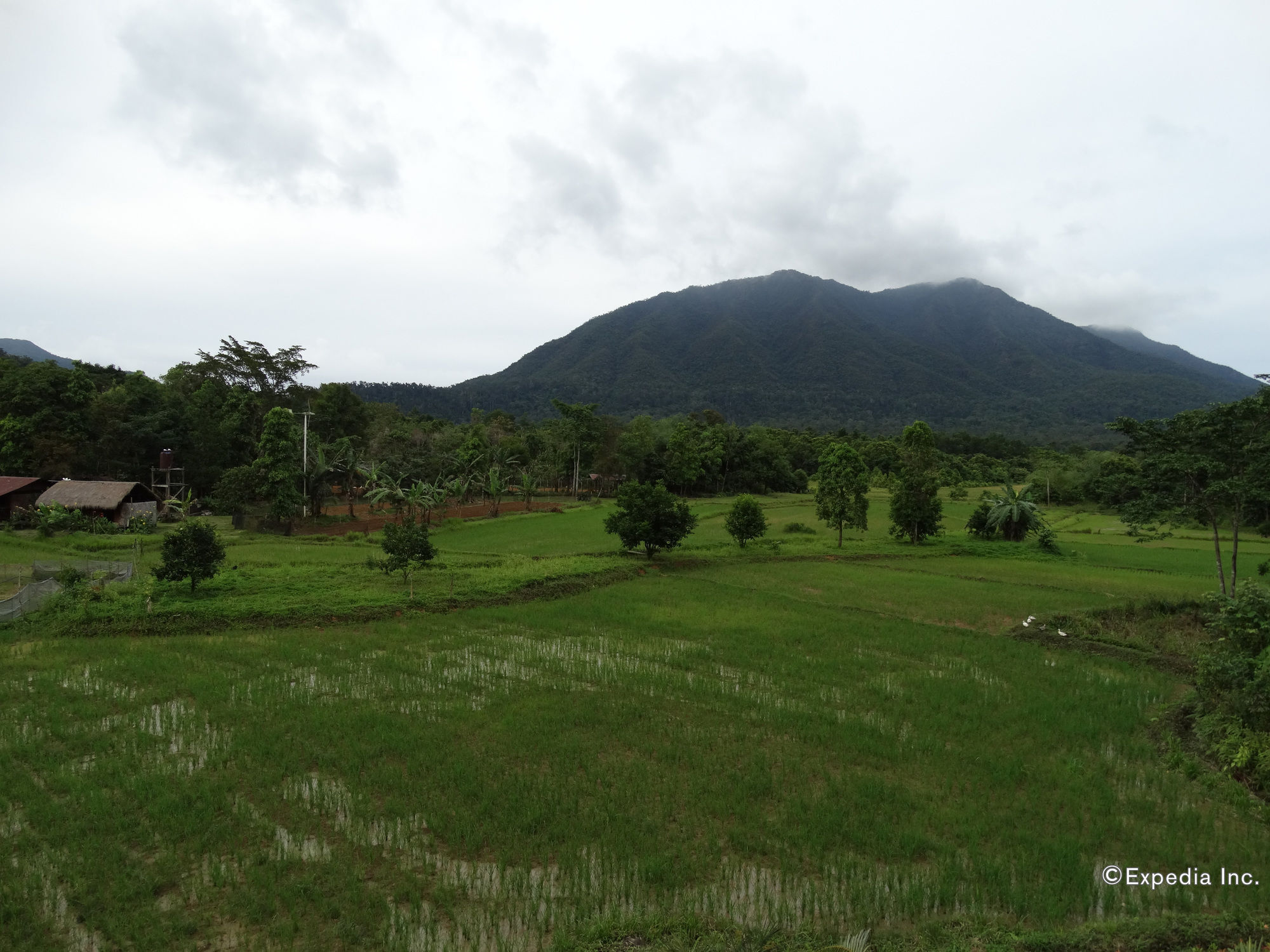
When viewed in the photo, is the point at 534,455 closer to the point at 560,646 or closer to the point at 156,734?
the point at 560,646

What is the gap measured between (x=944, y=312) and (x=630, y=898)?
221 metres

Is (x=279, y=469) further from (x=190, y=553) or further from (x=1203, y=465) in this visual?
(x=1203, y=465)

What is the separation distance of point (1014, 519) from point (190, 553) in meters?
28.7

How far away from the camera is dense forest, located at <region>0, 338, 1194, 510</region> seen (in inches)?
1321

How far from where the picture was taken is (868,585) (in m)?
18.4

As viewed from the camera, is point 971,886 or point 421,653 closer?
point 971,886

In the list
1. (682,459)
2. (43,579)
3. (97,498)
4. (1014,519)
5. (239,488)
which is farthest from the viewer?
(682,459)

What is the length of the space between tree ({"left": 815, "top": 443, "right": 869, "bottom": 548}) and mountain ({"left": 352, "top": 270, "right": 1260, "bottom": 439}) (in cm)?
8601

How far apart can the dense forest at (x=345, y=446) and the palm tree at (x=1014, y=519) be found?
14.6ft

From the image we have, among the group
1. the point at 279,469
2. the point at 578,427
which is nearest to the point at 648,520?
the point at 279,469

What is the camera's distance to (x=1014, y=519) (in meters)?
26.9

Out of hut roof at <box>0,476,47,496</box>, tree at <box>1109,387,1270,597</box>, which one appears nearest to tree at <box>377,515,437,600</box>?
tree at <box>1109,387,1270,597</box>

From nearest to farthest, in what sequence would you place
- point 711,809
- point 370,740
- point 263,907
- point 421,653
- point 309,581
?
point 263,907 → point 711,809 → point 370,740 → point 421,653 → point 309,581

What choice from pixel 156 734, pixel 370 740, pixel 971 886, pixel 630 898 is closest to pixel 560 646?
pixel 370 740
